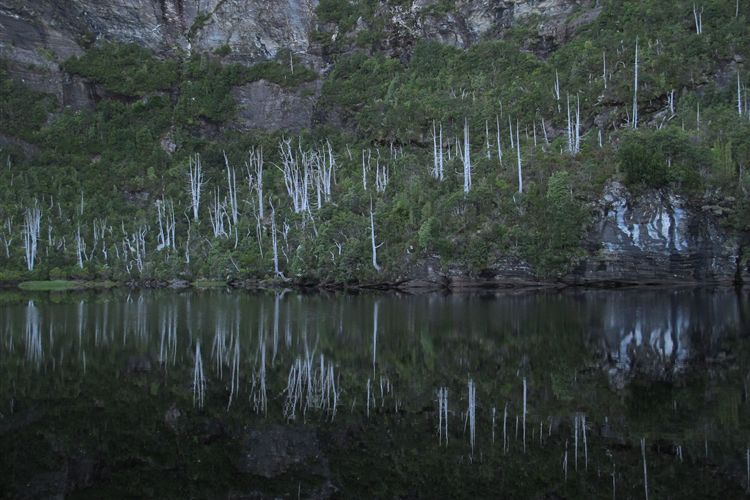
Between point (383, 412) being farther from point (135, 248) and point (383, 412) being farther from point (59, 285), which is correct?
point (135, 248)

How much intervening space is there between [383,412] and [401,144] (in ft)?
247

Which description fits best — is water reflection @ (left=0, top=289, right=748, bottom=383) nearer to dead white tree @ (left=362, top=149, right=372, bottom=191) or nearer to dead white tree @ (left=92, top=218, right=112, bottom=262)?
dead white tree @ (left=362, top=149, right=372, bottom=191)

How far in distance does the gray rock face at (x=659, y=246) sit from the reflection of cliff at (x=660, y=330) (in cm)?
1151

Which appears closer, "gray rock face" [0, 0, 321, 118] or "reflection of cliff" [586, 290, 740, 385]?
"reflection of cliff" [586, 290, 740, 385]

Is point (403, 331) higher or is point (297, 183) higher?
point (297, 183)

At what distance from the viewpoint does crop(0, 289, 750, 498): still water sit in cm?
969

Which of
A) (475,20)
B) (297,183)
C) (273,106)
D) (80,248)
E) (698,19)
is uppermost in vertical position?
(475,20)

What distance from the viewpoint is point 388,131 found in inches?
3452

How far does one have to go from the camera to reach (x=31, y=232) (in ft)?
235

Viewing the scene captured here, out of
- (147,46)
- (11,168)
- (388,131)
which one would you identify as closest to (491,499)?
(388,131)

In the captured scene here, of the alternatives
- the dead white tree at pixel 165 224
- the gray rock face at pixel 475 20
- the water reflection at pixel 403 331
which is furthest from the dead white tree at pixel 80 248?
the gray rock face at pixel 475 20

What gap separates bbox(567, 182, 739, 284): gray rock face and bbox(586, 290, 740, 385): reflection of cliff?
11512mm

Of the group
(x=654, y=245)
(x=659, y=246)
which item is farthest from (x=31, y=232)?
(x=659, y=246)

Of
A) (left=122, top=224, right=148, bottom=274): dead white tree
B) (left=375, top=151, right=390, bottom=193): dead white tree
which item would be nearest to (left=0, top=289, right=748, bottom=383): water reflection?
(left=122, top=224, right=148, bottom=274): dead white tree
